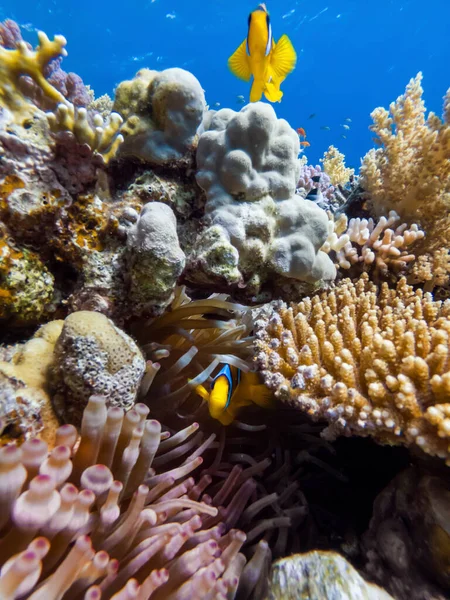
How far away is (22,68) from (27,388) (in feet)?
4.97

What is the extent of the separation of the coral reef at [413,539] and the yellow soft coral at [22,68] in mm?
2406

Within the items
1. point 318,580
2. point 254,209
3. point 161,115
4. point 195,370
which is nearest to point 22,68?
point 161,115

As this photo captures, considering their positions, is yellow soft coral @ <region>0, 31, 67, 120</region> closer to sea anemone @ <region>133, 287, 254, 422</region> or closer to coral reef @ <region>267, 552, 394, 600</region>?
sea anemone @ <region>133, 287, 254, 422</region>

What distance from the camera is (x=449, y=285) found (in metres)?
2.64

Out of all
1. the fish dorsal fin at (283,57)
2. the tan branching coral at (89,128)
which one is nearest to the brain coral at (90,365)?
the tan branching coral at (89,128)

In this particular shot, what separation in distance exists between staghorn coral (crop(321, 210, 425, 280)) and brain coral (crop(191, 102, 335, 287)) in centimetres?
41

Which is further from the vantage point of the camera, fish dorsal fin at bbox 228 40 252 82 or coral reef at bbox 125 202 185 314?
fish dorsal fin at bbox 228 40 252 82

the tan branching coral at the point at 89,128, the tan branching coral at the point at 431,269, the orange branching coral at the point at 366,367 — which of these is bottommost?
the orange branching coral at the point at 366,367

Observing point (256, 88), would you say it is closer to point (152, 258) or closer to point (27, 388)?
point (152, 258)

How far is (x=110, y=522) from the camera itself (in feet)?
3.60

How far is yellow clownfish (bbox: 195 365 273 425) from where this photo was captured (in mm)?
1677

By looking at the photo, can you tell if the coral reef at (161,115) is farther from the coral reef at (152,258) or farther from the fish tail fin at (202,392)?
the fish tail fin at (202,392)

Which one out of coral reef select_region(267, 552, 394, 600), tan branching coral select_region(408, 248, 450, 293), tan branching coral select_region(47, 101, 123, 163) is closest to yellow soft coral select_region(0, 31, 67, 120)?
tan branching coral select_region(47, 101, 123, 163)

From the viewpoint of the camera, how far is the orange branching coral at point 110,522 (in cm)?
87
